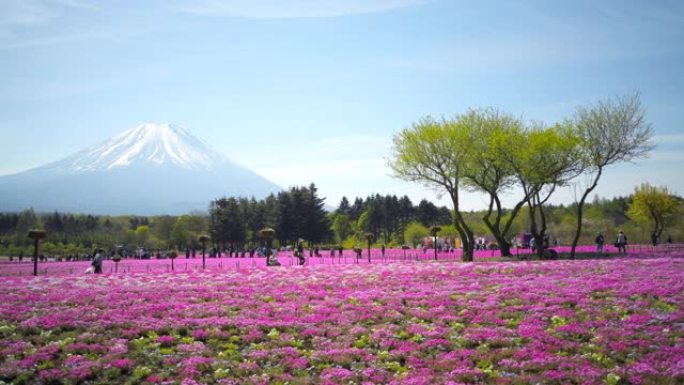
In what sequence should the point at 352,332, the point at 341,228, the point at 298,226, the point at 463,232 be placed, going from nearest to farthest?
the point at 352,332 → the point at 463,232 → the point at 298,226 → the point at 341,228

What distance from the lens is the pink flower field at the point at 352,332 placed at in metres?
13.7

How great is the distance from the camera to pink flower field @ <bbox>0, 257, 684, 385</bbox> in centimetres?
1370

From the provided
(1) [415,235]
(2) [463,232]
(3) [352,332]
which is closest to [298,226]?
(1) [415,235]

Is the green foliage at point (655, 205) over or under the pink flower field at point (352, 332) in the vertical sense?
over

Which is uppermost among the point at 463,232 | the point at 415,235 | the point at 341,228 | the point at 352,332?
the point at 341,228

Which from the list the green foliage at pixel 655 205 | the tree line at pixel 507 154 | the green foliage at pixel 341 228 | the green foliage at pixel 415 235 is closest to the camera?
the tree line at pixel 507 154

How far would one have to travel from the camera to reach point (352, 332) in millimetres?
17609

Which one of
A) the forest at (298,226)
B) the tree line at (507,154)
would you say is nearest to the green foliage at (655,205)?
the forest at (298,226)

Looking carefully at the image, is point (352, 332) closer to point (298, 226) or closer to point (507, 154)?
point (507, 154)

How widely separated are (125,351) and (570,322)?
1441cm

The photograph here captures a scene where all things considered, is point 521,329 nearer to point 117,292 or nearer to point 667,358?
point 667,358

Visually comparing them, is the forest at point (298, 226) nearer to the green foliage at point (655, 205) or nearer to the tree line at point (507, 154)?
the green foliage at point (655, 205)

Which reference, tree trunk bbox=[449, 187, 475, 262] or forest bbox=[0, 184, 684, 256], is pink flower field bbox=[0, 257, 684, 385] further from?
forest bbox=[0, 184, 684, 256]

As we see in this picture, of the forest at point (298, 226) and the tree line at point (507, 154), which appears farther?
the forest at point (298, 226)
